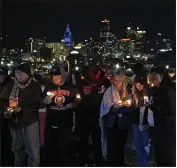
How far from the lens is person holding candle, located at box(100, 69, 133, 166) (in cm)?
629

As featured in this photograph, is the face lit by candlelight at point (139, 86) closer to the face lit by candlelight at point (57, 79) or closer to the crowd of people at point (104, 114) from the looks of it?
the crowd of people at point (104, 114)

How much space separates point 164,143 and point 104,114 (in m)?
1.09

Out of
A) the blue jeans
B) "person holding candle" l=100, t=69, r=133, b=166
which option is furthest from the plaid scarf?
the blue jeans

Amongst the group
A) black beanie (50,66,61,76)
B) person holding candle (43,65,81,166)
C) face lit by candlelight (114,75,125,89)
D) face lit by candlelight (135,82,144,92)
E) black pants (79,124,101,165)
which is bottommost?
black pants (79,124,101,165)

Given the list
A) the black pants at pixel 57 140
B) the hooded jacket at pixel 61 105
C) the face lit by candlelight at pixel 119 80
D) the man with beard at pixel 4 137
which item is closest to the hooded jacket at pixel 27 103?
the hooded jacket at pixel 61 105

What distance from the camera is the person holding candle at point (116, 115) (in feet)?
20.6

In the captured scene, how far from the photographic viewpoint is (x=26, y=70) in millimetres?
5973

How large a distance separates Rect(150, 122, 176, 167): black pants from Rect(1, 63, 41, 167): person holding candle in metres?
1.89

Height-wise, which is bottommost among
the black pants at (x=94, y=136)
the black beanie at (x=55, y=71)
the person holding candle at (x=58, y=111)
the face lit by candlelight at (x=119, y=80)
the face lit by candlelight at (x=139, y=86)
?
the black pants at (x=94, y=136)

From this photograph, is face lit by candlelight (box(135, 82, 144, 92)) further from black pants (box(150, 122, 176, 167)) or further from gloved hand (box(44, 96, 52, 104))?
gloved hand (box(44, 96, 52, 104))

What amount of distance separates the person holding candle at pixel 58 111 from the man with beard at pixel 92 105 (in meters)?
0.54

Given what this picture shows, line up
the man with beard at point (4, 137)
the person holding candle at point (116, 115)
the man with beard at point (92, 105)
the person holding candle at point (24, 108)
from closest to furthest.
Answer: the person holding candle at point (24, 108), the person holding candle at point (116, 115), the man with beard at point (4, 137), the man with beard at point (92, 105)

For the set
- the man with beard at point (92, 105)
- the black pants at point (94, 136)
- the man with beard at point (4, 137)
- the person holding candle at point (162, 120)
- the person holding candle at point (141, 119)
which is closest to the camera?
the person holding candle at point (162, 120)

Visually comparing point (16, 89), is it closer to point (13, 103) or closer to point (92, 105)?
point (13, 103)
